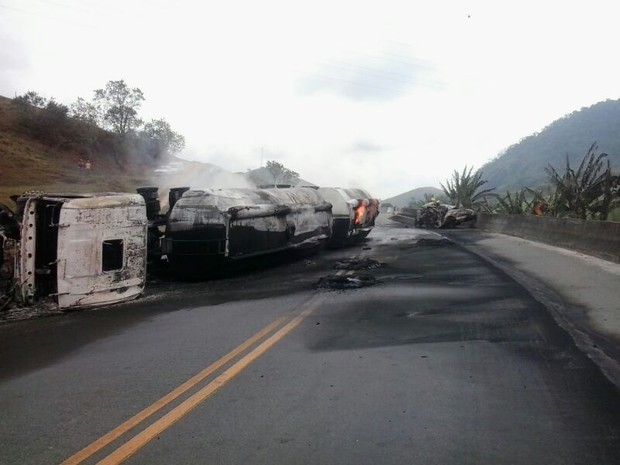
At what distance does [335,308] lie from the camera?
795 centimetres

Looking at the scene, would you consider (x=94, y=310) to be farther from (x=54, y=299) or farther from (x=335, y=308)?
(x=335, y=308)

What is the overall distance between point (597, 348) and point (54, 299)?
678 cm

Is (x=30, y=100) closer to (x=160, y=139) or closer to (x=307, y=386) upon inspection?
(x=160, y=139)

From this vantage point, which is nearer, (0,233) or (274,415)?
(274,415)

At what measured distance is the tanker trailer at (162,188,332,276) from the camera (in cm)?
1052

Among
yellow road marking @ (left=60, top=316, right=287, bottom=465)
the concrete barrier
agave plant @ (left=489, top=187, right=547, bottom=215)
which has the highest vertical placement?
agave plant @ (left=489, top=187, right=547, bottom=215)

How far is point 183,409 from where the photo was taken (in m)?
4.22

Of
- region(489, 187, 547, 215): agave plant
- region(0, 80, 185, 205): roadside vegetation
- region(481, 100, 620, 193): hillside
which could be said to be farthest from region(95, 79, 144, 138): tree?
region(481, 100, 620, 193): hillside

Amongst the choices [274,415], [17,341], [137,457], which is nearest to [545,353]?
[274,415]

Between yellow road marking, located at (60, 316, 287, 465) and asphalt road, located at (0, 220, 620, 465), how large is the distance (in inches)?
0.7

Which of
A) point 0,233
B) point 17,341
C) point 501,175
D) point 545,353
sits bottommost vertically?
point 17,341

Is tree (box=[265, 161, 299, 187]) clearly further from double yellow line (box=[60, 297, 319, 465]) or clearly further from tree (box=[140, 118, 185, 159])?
double yellow line (box=[60, 297, 319, 465])

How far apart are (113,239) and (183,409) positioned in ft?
16.3

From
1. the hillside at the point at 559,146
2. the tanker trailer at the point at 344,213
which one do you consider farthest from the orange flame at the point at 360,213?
the hillside at the point at 559,146
